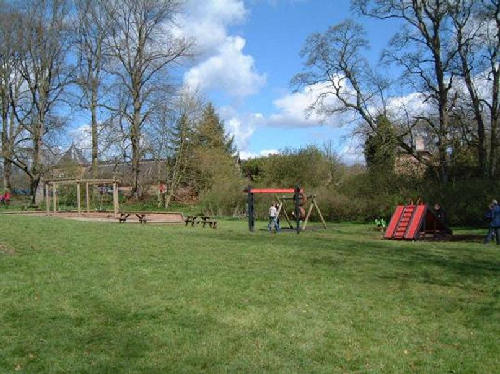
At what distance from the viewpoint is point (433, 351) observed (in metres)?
6.73

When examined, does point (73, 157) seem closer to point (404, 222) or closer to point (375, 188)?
point (375, 188)

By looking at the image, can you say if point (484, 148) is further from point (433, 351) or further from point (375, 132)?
point (433, 351)

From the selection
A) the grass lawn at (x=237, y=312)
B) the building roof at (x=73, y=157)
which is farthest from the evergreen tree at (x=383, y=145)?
the building roof at (x=73, y=157)

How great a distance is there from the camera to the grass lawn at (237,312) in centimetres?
618

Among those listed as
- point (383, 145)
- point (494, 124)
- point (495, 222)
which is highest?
point (494, 124)

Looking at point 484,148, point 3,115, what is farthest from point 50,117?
point 484,148

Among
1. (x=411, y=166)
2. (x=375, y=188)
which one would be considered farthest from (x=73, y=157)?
(x=411, y=166)

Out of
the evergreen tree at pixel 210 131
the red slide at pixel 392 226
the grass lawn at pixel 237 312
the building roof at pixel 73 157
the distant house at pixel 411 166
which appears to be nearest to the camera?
the grass lawn at pixel 237 312

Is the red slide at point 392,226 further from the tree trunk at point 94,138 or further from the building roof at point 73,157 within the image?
the building roof at point 73,157

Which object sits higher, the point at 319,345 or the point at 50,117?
the point at 50,117

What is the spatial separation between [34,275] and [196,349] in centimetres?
443

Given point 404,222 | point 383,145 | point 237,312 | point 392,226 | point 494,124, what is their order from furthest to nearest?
1. point 383,145
2. point 494,124
3. point 392,226
4. point 404,222
5. point 237,312

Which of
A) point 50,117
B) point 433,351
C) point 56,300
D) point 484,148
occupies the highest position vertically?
point 50,117

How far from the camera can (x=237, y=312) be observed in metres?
8.00
